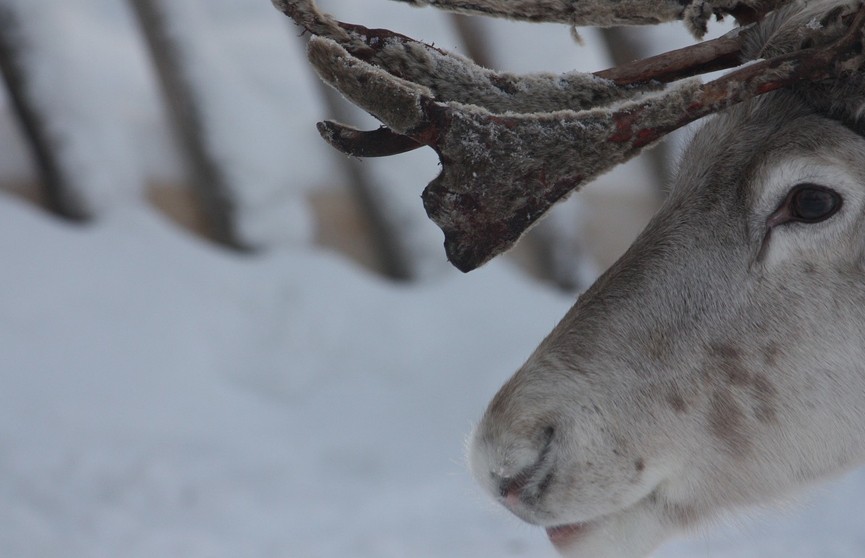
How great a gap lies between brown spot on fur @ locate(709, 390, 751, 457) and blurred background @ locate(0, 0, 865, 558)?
2271 mm

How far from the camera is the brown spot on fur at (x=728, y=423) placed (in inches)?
76.2

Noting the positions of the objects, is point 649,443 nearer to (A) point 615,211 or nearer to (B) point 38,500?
(B) point 38,500

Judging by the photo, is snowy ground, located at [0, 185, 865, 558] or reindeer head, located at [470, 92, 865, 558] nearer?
reindeer head, located at [470, 92, 865, 558]

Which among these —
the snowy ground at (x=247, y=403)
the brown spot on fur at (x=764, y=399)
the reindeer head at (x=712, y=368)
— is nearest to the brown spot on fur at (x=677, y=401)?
the reindeer head at (x=712, y=368)

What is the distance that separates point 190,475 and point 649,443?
3.33 metres

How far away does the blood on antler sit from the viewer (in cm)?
175

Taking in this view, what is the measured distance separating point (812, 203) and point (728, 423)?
46 centimetres

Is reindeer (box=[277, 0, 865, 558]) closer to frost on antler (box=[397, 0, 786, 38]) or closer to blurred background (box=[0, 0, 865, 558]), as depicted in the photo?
frost on antler (box=[397, 0, 786, 38])

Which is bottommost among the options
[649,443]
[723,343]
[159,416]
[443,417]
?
[443,417]


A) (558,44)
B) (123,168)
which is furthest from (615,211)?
(123,168)

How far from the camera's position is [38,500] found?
4.45 meters

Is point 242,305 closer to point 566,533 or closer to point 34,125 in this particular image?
point 34,125

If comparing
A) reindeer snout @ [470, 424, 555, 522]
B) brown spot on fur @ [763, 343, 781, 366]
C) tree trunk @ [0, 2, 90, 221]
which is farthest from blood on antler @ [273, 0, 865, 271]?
tree trunk @ [0, 2, 90, 221]

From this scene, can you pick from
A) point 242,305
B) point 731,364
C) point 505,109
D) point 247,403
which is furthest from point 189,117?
point 731,364
